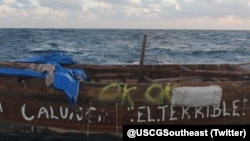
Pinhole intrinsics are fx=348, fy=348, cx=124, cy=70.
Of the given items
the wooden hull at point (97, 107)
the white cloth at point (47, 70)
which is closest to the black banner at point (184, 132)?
the wooden hull at point (97, 107)

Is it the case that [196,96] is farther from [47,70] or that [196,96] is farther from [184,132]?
[47,70]

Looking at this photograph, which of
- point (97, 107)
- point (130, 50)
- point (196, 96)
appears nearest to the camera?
point (97, 107)

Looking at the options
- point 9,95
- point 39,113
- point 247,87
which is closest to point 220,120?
point 247,87

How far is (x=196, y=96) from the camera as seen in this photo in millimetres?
9242

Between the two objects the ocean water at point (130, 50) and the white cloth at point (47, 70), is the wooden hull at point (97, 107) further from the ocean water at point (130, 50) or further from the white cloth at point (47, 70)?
the ocean water at point (130, 50)

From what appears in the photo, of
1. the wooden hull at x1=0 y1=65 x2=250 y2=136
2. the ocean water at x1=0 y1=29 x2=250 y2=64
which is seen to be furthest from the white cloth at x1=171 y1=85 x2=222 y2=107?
the ocean water at x1=0 y1=29 x2=250 y2=64

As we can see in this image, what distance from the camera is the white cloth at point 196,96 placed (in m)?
9.17

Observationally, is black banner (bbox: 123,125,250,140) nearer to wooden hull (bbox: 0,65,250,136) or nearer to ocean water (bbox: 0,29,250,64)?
wooden hull (bbox: 0,65,250,136)

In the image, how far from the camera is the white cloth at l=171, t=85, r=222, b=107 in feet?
30.1

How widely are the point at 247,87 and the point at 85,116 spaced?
4519 millimetres

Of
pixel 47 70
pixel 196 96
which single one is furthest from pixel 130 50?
pixel 47 70

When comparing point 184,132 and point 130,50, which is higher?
point 184,132

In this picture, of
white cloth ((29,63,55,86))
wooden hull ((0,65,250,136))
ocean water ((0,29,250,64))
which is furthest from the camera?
ocean water ((0,29,250,64))

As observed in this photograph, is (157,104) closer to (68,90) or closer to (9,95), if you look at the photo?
(68,90)
